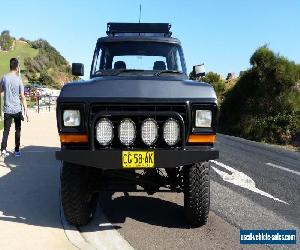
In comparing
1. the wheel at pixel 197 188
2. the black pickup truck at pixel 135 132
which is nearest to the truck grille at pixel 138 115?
the black pickup truck at pixel 135 132

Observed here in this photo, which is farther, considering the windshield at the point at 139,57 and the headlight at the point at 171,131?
the windshield at the point at 139,57

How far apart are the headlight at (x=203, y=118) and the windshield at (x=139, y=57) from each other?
1.80m

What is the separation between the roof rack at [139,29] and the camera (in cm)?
735

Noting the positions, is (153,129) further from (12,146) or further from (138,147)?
(12,146)

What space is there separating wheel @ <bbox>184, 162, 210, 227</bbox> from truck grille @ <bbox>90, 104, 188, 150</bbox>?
43 cm

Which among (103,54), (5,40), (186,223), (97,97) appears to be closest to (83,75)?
(103,54)

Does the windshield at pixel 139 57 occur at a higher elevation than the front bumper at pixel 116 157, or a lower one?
higher

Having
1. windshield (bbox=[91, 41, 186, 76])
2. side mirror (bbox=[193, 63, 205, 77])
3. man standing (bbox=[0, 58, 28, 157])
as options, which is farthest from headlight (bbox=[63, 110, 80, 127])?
man standing (bbox=[0, 58, 28, 157])

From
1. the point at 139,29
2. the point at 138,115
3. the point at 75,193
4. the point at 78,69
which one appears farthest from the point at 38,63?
the point at 138,115

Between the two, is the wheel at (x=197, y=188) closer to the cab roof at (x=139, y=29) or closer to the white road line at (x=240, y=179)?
the white road line at (x=240, y=179)

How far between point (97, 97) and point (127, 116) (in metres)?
0.37

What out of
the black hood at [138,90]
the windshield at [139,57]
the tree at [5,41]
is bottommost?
the black hood at [138,90]

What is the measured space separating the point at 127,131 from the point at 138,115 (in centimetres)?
20

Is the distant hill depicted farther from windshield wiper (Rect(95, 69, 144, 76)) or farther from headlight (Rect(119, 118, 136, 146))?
headlight (Rect(119, 118, 136, 146))
